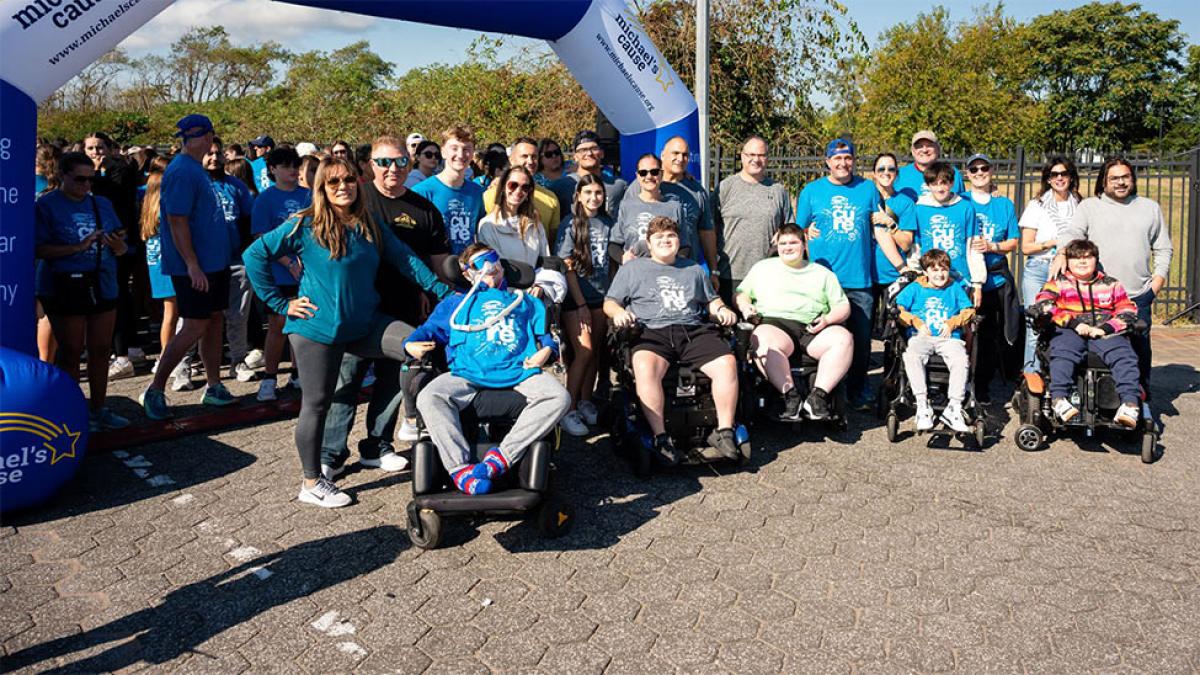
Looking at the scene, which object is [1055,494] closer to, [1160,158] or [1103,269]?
[1103,269]

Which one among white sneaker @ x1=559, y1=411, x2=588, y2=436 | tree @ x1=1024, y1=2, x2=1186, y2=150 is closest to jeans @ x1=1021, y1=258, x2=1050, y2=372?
white sneaker @ x1=559, y1=411, x2=588, y2=436

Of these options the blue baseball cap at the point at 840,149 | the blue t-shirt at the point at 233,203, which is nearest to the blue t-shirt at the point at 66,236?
the blue t-shirt at the point at 233,203

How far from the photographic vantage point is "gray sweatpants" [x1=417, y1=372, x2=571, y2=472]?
15.1 feet

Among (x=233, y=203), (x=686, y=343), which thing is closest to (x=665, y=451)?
(x=686, y=343)

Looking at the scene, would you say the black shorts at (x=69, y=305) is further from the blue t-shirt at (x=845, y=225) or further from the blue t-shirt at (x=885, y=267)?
the blue t-shirt at (x=885, y=267)

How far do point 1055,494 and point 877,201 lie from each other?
2.48m

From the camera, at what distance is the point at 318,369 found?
504cm

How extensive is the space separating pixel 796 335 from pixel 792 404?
0.53m

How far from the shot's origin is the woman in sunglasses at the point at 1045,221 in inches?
283

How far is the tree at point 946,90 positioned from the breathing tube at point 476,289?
25211 mm

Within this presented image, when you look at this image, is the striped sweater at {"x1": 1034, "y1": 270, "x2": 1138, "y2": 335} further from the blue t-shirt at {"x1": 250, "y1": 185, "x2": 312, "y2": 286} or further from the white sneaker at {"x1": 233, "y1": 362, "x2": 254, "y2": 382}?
the white sneaker at {"x1": 233, "y1": 362, "x2": 254, "y2": 382}

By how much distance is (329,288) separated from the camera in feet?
16.5

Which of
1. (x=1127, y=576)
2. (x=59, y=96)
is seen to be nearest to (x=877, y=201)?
(x=1127, y=576)

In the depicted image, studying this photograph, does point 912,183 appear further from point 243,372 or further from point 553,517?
point 243,372
